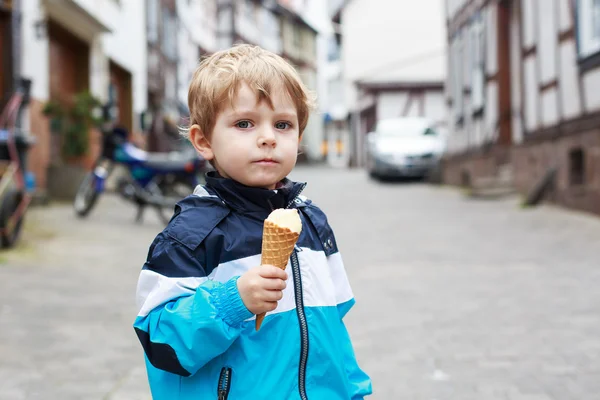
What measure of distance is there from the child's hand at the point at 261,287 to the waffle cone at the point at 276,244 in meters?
0.02

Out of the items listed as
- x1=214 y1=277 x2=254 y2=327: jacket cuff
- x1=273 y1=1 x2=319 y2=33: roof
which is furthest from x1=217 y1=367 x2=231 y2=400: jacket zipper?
x1=273 y1=1 x2=319 y2=33: roof

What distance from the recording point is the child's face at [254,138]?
174 centimetres

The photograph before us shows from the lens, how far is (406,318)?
457 cm

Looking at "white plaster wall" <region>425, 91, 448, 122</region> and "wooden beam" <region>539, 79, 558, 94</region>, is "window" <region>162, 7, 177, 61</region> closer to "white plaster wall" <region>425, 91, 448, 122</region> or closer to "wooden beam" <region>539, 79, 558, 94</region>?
"white plaster wall" <region>425, 91, 448, 122</region>

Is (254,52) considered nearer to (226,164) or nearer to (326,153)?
(226,164)

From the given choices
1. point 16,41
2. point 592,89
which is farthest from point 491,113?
point 16,41

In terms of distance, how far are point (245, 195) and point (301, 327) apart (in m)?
0.32

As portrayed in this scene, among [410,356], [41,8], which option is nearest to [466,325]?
[410,356]

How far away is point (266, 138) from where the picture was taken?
5.68 ft

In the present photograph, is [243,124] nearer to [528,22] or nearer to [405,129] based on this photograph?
[528,22]

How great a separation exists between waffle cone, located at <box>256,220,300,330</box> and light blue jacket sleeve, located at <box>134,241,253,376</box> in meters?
0.10

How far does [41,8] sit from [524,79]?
7.50 meters

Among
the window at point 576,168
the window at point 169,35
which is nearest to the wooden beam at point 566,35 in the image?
the window at point 576,168

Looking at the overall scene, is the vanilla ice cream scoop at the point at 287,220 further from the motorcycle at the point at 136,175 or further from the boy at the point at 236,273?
the motorcycle at the point at 136,175
